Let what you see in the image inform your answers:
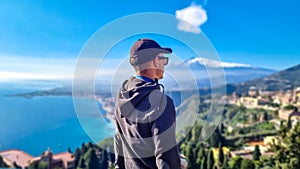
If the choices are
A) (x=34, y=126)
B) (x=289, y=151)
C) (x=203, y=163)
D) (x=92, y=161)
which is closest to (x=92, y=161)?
(x=92, y=161)

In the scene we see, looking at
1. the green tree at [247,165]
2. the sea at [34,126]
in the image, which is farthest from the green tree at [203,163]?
the sea at [34,126]

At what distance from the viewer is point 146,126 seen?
534 millimetres

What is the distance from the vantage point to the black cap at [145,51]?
56cm

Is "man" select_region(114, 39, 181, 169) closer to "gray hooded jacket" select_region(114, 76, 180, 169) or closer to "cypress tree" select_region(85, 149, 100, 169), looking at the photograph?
"gray hooded jacket" select_region(114, 76, 180, 169)

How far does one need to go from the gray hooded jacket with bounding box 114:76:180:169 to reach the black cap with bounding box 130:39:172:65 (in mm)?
38

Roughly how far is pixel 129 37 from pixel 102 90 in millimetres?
161

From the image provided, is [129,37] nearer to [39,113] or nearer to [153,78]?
[153,78]

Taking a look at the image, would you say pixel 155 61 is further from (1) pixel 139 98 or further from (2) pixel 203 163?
(2) pixel 203 163

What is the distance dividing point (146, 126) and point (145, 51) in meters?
0.14

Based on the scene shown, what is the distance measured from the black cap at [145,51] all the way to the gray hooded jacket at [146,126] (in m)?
0.04

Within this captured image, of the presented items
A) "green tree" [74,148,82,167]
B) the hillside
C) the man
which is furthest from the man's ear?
the hillside

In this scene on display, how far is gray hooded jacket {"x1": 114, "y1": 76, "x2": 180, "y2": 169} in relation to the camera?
20.3 inches

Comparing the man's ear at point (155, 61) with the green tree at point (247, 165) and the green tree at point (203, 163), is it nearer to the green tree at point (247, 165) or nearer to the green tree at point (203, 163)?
the green tree at point (203, 163)

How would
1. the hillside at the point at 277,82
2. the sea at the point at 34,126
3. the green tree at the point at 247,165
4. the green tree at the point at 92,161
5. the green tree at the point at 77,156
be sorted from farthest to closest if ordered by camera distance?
the hillside at the point at 277,82 → the sea at the point at 34,126 → the green tree at the point at 77,156 → the green tree at the point at 247,165 → the green tree at the point at 92,161
